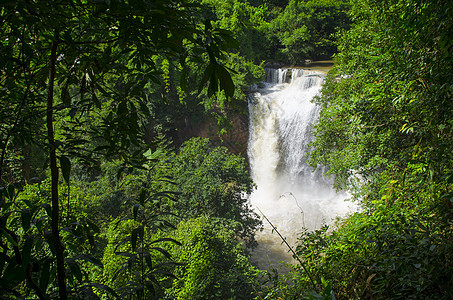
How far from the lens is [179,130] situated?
1716 cm

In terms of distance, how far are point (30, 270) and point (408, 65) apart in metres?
3.87

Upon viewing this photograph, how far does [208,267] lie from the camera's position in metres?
5.91

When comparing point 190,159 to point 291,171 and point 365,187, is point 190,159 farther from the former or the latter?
point 291,171

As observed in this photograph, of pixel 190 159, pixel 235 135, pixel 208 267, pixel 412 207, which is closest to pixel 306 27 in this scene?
pixel 235 135

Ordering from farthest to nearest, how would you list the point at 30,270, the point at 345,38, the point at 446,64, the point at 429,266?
the point at 345,38, the point at 446,64, the point at 429,266, the point at 30,270

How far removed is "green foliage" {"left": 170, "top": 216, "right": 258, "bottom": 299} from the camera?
534 centimetres

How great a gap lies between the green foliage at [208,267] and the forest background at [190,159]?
0.03 meters

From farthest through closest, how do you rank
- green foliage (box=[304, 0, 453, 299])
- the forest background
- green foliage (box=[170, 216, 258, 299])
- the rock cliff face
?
the rock cliff face, green foliage (box=[170, 216, 258, 299]), green foliage (box=[304, 0, 453, 299]), the forest background

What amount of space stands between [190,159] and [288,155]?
689 cm

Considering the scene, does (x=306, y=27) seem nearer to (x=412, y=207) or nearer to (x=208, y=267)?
(x=208, y=267)

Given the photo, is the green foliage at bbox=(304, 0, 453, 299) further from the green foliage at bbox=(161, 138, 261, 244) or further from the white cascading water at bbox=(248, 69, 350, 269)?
the white cascading water at bbox=(248, 69, 350, 269)

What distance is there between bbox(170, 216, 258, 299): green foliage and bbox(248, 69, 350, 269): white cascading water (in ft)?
20.2

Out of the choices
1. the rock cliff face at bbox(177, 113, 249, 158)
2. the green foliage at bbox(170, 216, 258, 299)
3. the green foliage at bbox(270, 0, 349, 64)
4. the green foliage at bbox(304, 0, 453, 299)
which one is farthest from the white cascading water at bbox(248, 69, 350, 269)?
the green foliage at bbox(304, 0, 453, 299)

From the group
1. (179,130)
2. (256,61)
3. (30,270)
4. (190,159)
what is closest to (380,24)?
(190,159)
